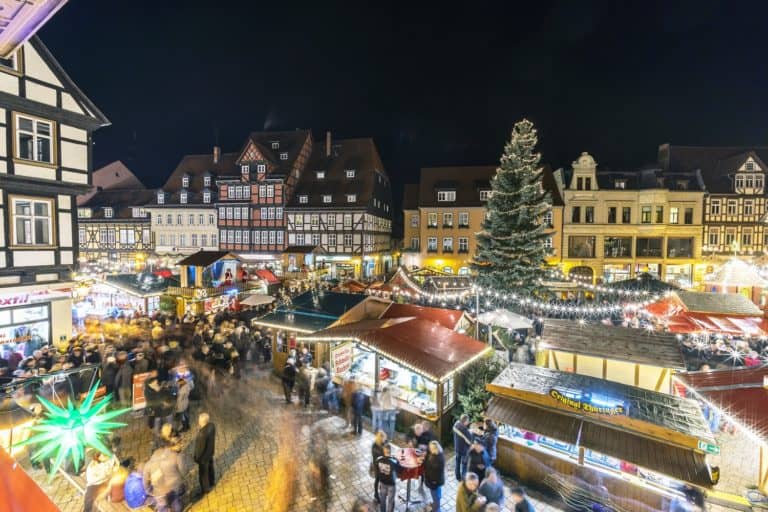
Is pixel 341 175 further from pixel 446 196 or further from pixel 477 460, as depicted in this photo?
pixel 477 460

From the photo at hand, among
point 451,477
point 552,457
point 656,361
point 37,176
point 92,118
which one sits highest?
point 92,118

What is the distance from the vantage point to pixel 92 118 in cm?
1470

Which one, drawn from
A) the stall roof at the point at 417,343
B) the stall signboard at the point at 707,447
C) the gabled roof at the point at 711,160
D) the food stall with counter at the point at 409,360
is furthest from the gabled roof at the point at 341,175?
the stall signboard at the point at 707,447

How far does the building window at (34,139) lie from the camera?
12828 millimetres

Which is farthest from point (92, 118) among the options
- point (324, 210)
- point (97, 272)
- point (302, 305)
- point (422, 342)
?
point (324, 210)

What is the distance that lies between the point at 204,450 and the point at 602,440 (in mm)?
7393

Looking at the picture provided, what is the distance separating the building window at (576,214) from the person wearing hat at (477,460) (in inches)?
1283

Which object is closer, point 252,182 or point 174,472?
point 174,472

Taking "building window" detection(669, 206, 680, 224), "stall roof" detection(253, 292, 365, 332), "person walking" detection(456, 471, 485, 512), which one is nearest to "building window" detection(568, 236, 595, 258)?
"building window" detection(669, 206, 680, 224)

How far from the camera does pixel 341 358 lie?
10688mm

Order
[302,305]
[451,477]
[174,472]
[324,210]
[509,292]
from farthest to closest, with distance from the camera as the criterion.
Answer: [324,210]
[509,292]
[302,305]
[451,477]
[174,472]

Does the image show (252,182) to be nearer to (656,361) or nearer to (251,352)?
(251,352)

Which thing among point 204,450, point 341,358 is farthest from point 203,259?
point 204,450

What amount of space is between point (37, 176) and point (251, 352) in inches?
391
